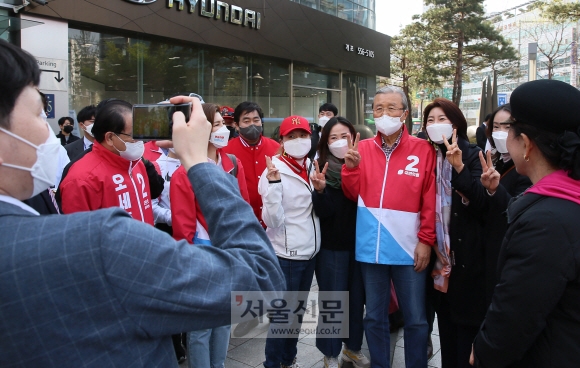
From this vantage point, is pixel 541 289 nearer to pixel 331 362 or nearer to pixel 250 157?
pixel 331 362

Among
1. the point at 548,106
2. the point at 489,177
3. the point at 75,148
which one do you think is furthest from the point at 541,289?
the point at 75,148

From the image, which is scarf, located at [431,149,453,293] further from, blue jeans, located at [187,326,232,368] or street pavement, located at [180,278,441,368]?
blue jeans, located at [187,326,232,368]

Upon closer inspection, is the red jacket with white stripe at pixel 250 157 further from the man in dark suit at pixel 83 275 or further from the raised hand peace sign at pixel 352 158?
the man in dark suit at pixel 83 275

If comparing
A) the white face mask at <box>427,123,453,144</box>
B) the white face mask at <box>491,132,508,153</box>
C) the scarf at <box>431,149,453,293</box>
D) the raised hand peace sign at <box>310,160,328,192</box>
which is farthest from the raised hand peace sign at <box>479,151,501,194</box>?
the raised hand peace sign at <box>310,160,328,192</box>

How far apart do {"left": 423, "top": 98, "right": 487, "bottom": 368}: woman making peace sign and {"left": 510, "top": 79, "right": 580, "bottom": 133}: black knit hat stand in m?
1.09

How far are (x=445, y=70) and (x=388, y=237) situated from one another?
Result: 2892cm

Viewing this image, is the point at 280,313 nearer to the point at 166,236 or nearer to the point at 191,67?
the point at 166,236

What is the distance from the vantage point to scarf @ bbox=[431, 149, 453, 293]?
10.0ft

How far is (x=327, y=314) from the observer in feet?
11.7

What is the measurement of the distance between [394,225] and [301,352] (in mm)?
1482

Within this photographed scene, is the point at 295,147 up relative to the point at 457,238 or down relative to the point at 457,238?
up

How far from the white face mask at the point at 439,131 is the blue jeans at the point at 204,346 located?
1.92 meters

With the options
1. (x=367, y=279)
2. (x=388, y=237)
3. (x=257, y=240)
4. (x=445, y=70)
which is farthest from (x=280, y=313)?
(x=445, y=70)

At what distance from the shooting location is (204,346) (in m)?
2.90
